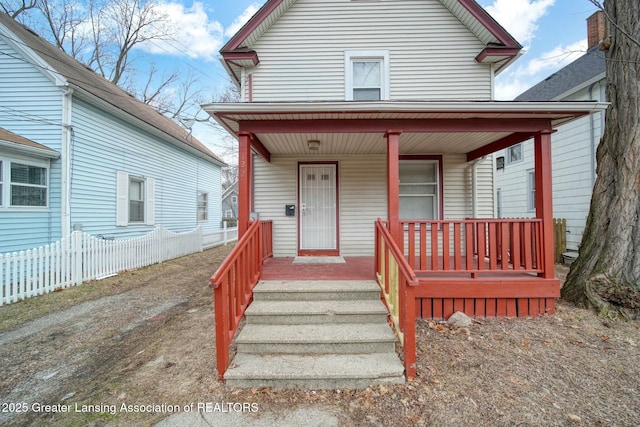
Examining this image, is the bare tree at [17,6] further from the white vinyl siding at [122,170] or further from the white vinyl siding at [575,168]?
the white vinyl siding at [575,168]

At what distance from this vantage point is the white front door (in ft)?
21.4

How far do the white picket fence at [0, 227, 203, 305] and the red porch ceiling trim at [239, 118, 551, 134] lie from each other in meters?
4.72

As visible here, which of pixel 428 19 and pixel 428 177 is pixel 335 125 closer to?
pixel 428 177

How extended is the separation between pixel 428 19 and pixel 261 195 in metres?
5.43

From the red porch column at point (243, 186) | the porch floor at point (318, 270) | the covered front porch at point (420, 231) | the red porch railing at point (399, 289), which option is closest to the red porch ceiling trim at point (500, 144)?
the covered front porch at point (420, 231)

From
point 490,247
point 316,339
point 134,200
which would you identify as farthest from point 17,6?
point 490,247

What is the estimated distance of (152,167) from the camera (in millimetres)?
10141

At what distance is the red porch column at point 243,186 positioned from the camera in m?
4.11

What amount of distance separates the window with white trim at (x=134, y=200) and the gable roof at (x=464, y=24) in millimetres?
5093

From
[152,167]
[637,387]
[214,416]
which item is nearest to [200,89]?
[152,167]

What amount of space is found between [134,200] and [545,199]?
10.7 metres

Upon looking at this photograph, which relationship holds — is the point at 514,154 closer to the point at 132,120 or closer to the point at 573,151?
the point at 573,151

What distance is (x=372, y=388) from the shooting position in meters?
2.70

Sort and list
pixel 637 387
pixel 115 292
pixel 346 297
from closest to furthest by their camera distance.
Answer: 1. pixel 637 387
2. pixel 346 297
3. pixel 115 292
